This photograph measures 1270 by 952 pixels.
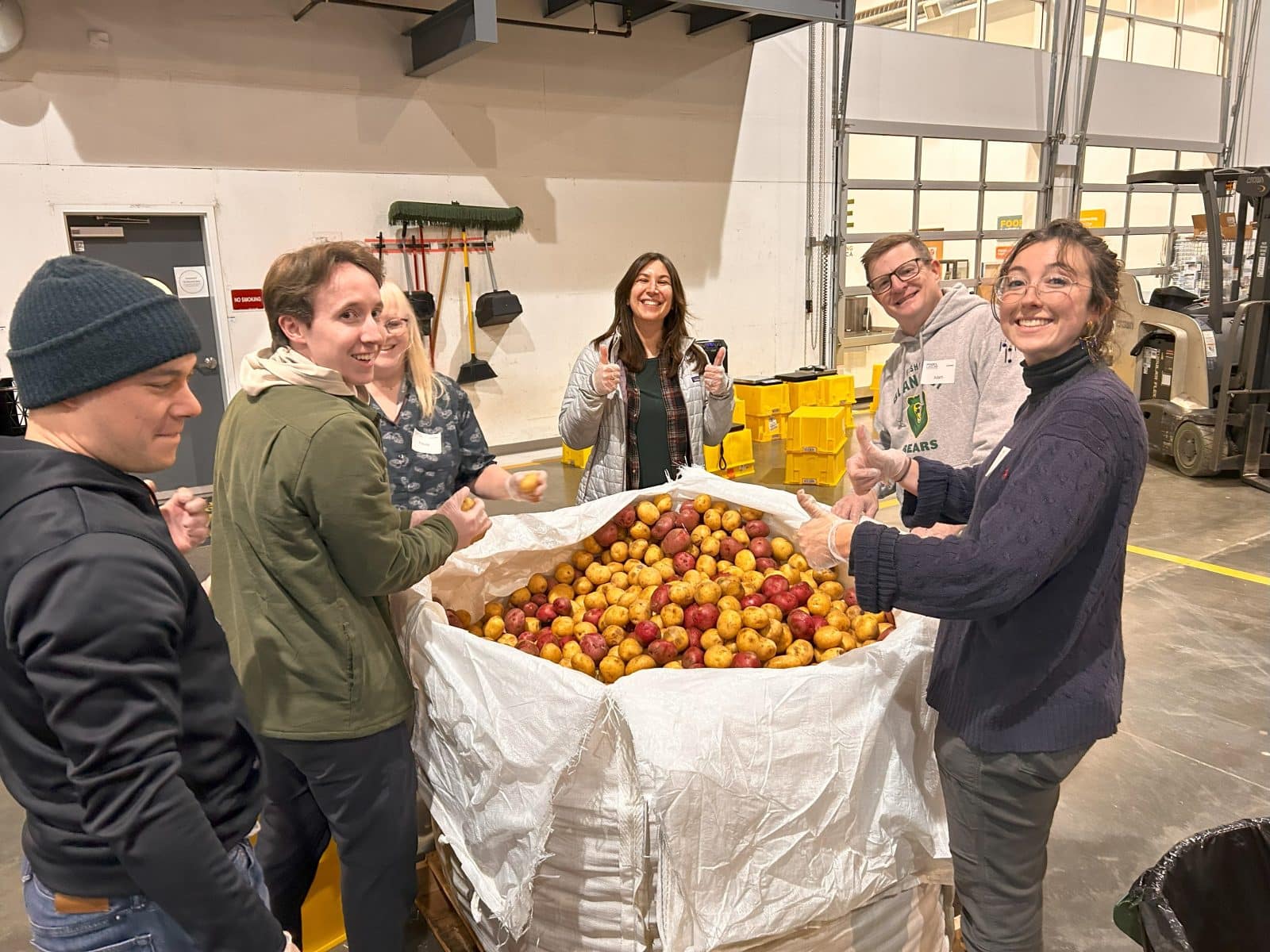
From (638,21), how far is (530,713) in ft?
23.3

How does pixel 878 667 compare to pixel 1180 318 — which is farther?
pixel 1180 318

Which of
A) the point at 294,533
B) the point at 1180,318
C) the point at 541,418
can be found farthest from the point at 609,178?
the point at 294,533

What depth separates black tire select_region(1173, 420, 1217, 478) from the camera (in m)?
6.29

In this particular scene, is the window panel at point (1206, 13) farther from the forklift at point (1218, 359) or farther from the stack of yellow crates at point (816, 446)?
the stack of yellow crates at point (816, 446)

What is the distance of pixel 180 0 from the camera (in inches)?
217

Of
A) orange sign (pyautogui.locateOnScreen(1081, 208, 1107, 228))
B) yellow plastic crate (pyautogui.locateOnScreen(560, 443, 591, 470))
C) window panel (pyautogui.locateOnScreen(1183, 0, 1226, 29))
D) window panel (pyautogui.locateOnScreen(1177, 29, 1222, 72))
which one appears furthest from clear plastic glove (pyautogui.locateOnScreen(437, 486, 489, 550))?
window panel (pyautogui.locateOnScreen(1183, 0, 1226, 29))

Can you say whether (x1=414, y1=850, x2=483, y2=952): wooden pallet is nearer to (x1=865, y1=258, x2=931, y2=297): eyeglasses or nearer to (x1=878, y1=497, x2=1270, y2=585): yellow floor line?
(x1=865, y1=258, x2=931, y2=297): eyeglasses

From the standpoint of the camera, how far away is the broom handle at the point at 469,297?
22.2 ft

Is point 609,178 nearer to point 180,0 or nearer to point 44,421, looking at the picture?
point 180,0

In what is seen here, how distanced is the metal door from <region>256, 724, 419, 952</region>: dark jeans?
14.3ft

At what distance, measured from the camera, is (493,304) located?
22.6 feet

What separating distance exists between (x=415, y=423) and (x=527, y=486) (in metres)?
0.49

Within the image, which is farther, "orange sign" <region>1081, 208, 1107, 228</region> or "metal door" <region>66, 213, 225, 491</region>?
"orange sign" <region>1081, 208, 1107, 228</region>

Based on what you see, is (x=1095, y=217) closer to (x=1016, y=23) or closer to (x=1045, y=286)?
(x=1016, y=23)
